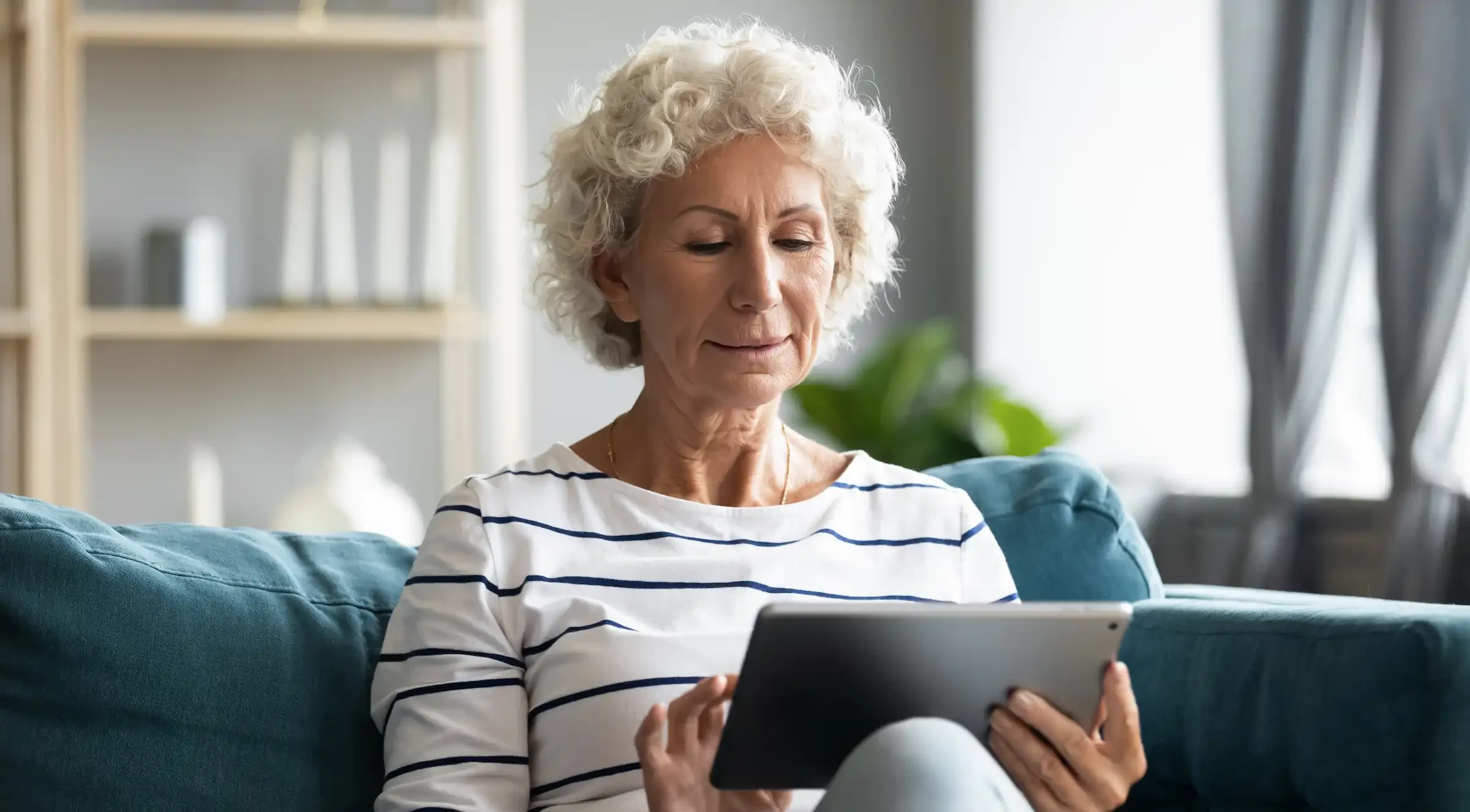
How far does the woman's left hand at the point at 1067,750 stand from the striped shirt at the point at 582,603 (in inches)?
8.0

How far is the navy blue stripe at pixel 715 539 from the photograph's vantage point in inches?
56.4

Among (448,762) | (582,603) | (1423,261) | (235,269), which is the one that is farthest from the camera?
(235,269)

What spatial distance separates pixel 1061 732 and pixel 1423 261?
6.29 ft

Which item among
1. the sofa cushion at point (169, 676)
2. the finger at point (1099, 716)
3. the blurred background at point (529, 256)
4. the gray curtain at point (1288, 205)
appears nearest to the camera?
the finger at point (1099, 716)

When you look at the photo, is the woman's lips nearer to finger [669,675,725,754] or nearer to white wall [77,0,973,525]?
finger [669,675,725,754]

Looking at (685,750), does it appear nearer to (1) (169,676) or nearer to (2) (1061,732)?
(2) (1061,732)

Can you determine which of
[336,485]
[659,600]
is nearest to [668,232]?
[659,600]

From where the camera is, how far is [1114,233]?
3898 mm

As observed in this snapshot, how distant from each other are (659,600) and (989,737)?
355mm

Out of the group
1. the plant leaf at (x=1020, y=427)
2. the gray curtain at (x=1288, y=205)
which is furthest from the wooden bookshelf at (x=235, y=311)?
the gray curtain at (x=1288, y=205)

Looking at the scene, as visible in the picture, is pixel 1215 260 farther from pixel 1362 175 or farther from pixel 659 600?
pixel 659 600

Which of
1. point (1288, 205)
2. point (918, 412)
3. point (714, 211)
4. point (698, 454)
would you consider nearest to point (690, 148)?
point (714, 211)

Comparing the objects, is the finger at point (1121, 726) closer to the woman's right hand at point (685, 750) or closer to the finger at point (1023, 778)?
the finger at point (1023, 778)

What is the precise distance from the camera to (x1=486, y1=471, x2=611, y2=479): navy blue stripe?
4.89 ft
